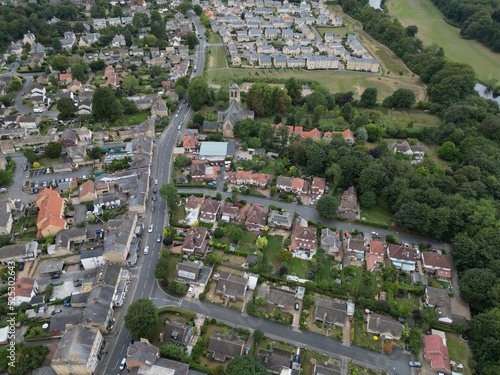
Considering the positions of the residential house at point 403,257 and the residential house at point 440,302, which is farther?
the residential house at point 403,257

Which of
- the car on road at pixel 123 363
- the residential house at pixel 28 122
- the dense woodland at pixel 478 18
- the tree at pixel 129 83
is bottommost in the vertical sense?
the residential house at pixel 28 122

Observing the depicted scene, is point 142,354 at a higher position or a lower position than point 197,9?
higher

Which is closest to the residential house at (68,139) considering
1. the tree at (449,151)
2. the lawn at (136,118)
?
the lawn at (136,118)

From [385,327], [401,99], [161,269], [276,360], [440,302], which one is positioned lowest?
[161,269]

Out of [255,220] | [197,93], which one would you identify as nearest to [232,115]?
[197,93]

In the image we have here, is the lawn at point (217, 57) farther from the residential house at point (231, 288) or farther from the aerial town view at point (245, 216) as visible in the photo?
the residential house at point (231, 288)

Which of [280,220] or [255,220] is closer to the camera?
[255,220]

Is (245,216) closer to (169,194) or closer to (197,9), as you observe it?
(169,194)
